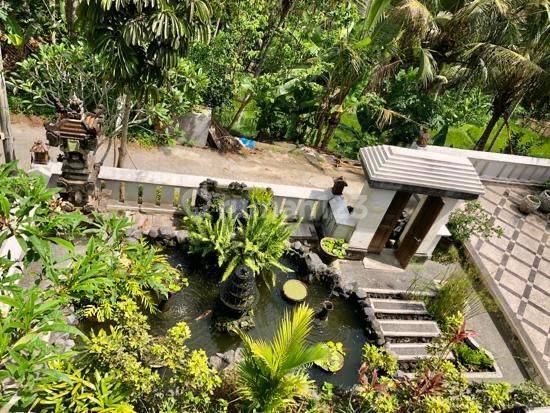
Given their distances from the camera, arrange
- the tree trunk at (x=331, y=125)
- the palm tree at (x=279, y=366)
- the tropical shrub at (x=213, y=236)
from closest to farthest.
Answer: the palm tree at (x=279, y=366), the tropical shrub at (x=213, y=236), the tree trunk at (x=331, y=125)

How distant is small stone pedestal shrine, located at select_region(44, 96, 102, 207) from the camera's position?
24.3ft

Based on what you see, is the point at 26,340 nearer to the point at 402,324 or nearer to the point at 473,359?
the point at 402,324

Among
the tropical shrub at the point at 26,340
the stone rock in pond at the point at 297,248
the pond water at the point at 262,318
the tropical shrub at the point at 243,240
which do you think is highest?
the tropical shrub at the point at 26,340

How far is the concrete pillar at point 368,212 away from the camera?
359 inches

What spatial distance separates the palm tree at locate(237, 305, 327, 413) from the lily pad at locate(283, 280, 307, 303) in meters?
2.94

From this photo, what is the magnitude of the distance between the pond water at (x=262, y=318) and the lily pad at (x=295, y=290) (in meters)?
0.15

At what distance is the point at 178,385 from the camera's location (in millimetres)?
Result: 6180

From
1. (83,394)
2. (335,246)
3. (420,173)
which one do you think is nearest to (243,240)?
(335,246)

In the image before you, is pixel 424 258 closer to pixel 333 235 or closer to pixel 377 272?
pixel 377 272

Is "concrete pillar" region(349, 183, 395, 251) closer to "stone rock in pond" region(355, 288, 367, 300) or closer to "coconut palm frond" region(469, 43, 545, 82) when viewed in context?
"stone rock in pond" region(355, 288, 367, 300)

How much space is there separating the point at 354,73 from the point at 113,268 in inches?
386

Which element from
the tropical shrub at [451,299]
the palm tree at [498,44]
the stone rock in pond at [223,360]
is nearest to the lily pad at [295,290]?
the stone rock in pond at [223,360]

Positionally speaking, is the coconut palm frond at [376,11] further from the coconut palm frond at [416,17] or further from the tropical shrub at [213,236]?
the tropical shrub at [213,236]

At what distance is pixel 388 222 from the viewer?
385 inches
